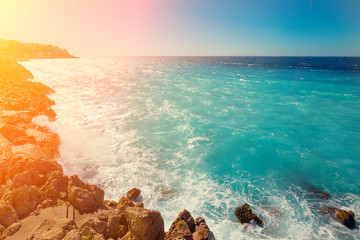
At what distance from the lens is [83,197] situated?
931 cm

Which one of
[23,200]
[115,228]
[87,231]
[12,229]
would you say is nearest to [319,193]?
[115,228]

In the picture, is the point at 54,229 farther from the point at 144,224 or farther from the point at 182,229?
the point at 182,229

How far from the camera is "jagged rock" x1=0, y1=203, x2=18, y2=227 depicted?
787 cm

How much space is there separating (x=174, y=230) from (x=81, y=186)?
611cm

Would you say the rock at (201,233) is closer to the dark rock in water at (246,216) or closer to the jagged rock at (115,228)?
the dark rock in water at (246,216)

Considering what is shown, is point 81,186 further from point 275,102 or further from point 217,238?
point 275,102

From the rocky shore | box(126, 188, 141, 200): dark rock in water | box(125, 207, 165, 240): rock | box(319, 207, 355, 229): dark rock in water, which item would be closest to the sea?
box(319, 207, 355, 229): dark rock in water

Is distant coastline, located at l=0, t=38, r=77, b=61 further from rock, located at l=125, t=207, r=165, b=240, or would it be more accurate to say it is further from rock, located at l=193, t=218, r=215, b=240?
rock, located at l=193, t=218, r=215, b=240

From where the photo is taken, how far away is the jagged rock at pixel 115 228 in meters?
7.84

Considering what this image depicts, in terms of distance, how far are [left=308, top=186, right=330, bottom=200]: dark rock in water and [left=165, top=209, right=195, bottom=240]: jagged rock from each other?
10.1m

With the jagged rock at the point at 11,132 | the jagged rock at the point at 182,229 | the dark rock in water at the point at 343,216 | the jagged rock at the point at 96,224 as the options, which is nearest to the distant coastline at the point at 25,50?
the jagged rock at the point at 11,132

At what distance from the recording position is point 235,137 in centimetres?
2119

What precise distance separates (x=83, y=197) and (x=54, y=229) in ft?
6.35

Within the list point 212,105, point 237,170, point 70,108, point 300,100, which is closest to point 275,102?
point 300,100
